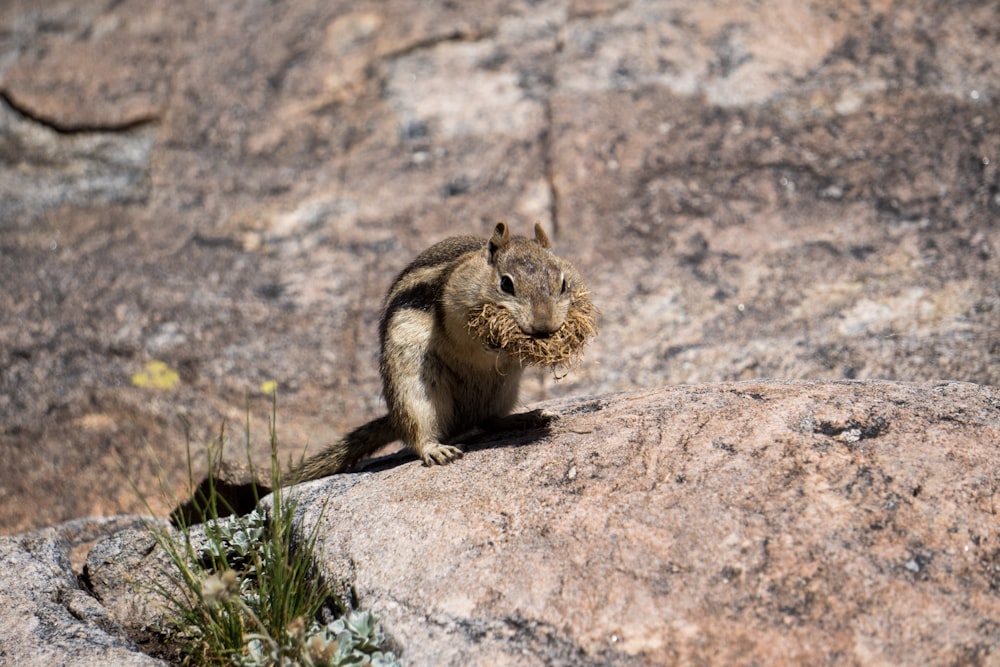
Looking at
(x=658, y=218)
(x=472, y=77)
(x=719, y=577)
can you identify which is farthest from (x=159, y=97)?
(x=719, y=577)

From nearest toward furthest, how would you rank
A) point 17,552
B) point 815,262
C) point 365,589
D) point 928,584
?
point 928,584
point 365,589
point 17,552
point 815,262

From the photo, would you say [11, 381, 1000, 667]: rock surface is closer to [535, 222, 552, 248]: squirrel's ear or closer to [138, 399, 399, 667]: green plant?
[138, 399, 399, 667]: green plant

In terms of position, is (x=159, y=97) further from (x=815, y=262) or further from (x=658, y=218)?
(x=815, y=262)

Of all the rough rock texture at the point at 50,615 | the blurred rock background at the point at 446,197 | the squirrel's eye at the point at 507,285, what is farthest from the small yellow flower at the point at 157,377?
the squirrel's eye at the point at 507,285

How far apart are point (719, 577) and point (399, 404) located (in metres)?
1.87

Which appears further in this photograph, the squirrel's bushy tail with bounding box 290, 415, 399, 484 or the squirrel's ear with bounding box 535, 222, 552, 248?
the squirrel's bushy tail with bounding box 290, 415, 399, 484

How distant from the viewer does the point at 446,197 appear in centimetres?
764

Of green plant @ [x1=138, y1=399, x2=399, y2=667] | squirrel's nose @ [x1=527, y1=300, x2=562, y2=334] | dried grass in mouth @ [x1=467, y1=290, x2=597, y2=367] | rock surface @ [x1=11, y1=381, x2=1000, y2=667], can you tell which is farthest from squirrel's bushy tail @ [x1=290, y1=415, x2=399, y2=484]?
squirrel's nose @ [x1=527, y1=300, x2=562, y2=334]

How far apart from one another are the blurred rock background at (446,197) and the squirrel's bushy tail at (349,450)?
0.65 metres

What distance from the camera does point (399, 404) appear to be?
461 cm

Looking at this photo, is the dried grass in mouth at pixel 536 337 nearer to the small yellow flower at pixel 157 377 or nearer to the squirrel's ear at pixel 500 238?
the squirrel's ear at pixel 500 238

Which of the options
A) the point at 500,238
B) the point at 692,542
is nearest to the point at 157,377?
Result: the point at 500,238

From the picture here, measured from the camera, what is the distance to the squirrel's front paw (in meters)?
4.34

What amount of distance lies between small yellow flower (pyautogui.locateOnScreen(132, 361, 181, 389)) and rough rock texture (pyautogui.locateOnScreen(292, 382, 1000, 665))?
2.85 metres
